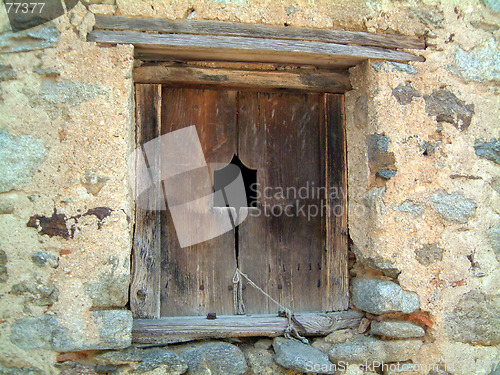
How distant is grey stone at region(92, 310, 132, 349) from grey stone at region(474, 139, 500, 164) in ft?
6.13

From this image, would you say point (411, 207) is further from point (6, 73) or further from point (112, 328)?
point (6, 73)

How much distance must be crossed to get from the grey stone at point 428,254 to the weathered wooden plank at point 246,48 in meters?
0.94

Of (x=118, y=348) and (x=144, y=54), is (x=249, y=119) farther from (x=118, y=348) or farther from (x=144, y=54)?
(x=118, y=348)

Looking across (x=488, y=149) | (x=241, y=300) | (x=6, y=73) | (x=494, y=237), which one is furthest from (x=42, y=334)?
(x=488, y=149)

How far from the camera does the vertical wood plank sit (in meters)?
2.58

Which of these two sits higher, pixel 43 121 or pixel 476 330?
pixel 43 121

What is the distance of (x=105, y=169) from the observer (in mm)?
2051

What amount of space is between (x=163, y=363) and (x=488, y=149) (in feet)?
6.18

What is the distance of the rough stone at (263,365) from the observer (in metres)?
2.29

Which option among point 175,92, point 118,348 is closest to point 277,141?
point 175,92

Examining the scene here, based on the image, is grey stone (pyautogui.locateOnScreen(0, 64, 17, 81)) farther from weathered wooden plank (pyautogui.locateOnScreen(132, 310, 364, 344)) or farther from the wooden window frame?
weathered wooden plank (pyautogui.locateOnScreen(132, 310, 364, 344))

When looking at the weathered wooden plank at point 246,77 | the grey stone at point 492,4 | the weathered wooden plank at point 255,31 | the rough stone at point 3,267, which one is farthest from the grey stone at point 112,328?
the grey stone at point 492,4

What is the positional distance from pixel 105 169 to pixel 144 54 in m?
0.64

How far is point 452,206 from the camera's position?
2.31 metres
